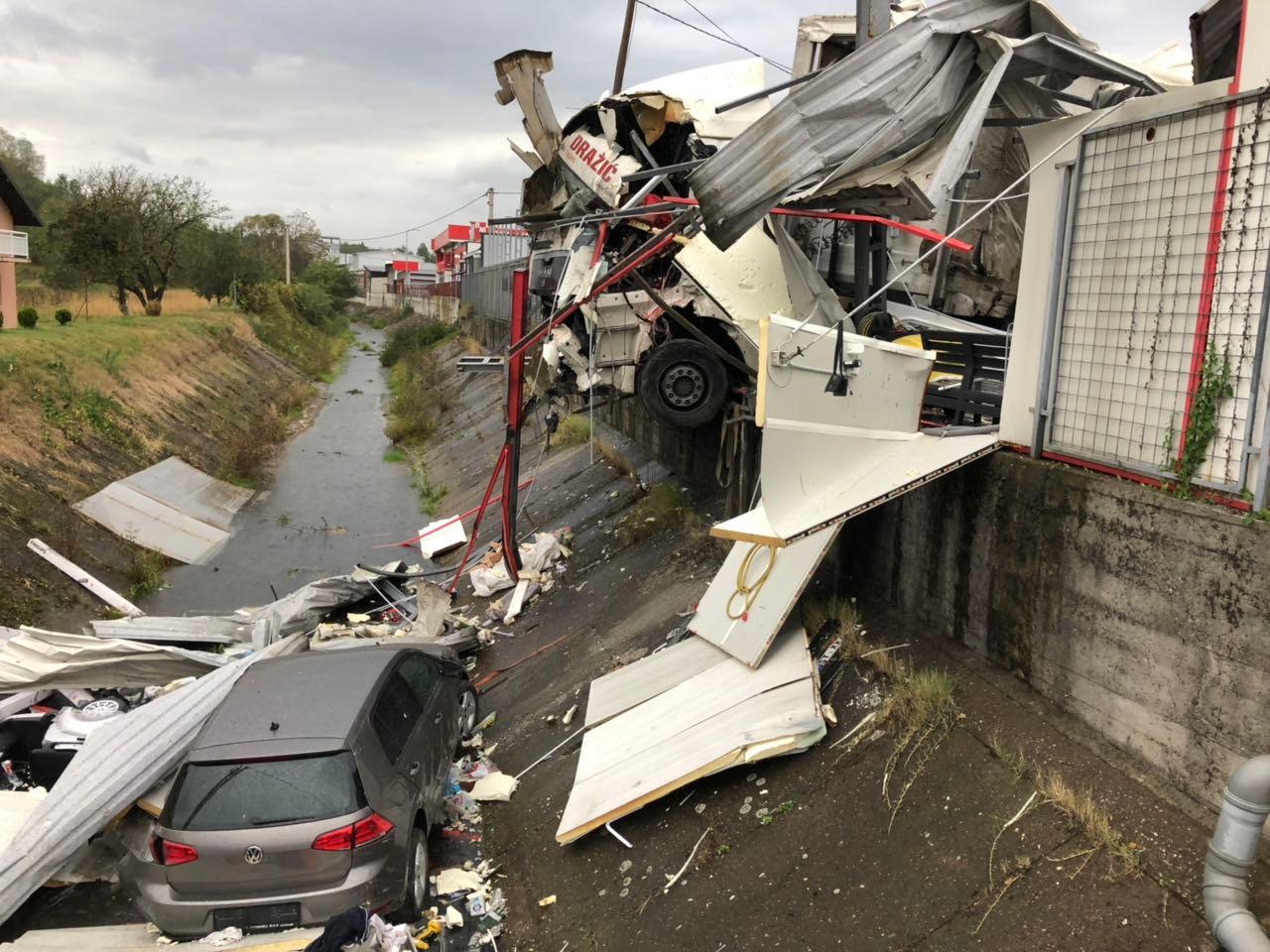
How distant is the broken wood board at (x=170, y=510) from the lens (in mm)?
15031

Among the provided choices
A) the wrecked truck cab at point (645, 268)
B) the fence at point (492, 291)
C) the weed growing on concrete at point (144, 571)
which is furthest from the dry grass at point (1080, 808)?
the fence at point (492, 291)

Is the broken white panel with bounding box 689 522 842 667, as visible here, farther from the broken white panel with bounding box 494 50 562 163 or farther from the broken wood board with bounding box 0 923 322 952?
the broken white panel with bounding box 494 50 562 163

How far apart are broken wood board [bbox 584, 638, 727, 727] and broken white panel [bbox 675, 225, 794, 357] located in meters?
3.21

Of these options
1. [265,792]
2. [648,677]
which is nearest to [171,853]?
[265,792]

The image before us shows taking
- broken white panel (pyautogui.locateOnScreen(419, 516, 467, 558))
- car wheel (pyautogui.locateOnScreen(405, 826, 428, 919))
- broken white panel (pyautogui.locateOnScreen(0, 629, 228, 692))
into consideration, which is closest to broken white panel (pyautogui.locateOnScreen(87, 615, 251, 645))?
broken white panel (pyautogui.locateOnScreen(0, 629, 228, 692))

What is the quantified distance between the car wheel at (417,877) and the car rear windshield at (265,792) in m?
0.66

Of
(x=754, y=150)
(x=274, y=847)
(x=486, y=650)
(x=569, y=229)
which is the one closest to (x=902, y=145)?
(x=754, y=150)

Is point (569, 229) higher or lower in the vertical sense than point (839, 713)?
higher

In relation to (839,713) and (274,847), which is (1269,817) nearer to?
(839,713)

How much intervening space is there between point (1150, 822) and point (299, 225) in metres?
114

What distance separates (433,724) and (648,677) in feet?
5.65

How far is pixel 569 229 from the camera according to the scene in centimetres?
1127

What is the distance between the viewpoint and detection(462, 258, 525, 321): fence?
1340 inches

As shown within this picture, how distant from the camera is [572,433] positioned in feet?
57.0
